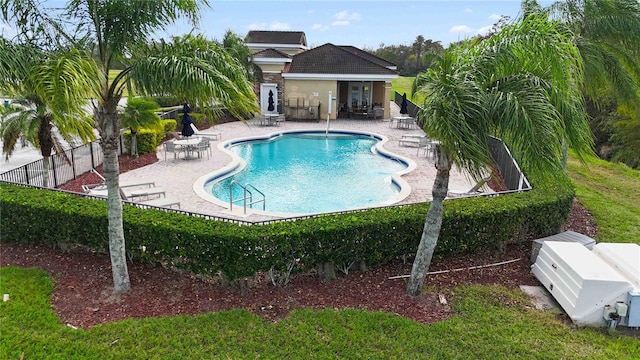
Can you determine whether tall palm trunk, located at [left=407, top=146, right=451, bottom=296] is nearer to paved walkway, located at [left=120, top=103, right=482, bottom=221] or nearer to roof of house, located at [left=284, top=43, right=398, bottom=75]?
paved walkway, located at [left=120, top=103, right=482, bottom=221]

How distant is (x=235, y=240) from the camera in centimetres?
654

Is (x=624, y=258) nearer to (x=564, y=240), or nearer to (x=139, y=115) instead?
(x=564, y=240)

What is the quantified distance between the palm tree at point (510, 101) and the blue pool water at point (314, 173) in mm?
6744

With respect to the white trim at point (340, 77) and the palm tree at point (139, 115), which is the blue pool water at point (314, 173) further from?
the white trim at point (340, 77)

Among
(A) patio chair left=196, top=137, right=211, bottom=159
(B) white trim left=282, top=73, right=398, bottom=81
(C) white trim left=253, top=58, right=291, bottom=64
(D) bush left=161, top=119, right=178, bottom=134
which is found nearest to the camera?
(A) patio chair left=196, top=137, right=211, bottom=159

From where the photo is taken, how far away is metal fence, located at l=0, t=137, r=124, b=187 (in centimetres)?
1173

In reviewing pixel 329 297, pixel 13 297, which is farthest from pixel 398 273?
pixel 13 297

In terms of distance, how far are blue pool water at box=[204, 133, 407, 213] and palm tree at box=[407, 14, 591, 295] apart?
674cm

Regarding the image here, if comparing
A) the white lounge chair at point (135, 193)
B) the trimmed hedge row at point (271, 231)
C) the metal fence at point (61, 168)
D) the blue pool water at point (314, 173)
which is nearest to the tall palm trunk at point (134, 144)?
the metal fence at point (61, 168)

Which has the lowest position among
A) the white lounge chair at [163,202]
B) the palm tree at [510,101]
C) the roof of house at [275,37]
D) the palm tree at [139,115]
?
the white lounge chair at [163,202]

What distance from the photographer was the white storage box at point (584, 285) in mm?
6059

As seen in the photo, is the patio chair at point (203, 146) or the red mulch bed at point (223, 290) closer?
the red mulch bed at point (223, 290)

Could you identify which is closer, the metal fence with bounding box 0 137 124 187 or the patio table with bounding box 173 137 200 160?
the metal fence with bounding box 0 137 124 187

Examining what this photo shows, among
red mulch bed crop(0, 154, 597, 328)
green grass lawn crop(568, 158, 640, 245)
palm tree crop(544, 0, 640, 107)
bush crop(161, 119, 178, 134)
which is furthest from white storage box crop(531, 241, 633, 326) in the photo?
bush crop(161, 119, 178, 134)
